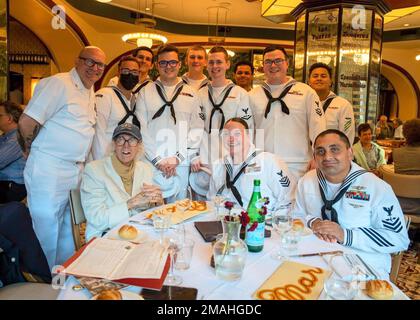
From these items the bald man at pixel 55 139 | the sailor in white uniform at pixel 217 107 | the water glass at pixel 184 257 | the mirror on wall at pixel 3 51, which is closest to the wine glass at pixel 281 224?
the water glass at pixel 184 257

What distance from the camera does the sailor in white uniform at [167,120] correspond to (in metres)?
3.35

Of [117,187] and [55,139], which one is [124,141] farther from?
[55,139]

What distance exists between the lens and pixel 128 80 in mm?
3357

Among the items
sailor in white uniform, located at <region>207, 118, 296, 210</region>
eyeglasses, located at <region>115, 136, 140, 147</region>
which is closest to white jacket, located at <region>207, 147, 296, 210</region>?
sailor in white uniform, located at <region>207, 118, 296, 210</region>

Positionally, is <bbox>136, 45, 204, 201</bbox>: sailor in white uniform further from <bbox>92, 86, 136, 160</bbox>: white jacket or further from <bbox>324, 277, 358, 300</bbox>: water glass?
<bbox>324, 277, 358, 300</bbox>: water glass

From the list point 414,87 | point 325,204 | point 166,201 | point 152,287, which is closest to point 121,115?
point 166,201

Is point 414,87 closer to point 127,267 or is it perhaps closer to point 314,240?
point 314,240

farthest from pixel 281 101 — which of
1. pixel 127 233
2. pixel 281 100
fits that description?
pixel 127 233

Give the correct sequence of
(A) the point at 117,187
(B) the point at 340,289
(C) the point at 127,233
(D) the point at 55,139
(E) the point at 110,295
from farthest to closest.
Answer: (D) the point at 55,139 → (A) the point at 117,187 → (C) the point at 127,233 → (B) the point at 340,289 → (E) the point at 110,295

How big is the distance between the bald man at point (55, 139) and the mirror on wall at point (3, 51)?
2.38 meters

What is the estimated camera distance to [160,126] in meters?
3.39

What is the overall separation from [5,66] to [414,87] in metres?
12.8

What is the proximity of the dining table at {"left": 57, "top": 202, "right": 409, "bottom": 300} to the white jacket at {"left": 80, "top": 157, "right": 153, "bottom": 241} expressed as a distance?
200 millimetres

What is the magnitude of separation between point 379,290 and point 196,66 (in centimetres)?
299
